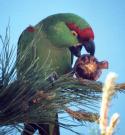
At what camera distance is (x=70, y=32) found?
0.67 metres

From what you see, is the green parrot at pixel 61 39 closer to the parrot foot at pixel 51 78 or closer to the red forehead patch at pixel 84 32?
the red forehead patch at pixel 84 32

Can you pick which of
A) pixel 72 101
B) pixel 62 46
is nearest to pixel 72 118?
pixel 72 101

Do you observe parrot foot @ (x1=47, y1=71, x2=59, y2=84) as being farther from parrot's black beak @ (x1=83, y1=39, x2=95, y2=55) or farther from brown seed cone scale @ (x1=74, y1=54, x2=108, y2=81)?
parrot's black beak @ (x1=83, y1=39, x2=95, y2=55)

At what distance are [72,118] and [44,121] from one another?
67 millimetres

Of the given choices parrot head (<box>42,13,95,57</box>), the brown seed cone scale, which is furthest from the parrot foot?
parrot head (<box>42,13,95,57</box>)

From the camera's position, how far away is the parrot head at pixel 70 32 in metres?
0.64

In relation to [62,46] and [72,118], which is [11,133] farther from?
[62,46]

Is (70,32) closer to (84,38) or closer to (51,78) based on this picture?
(84,38)

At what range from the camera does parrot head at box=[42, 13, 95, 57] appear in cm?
64

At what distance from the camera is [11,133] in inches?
16.7

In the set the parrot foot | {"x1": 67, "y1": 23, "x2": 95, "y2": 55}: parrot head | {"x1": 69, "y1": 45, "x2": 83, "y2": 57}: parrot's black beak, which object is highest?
{"x1": 67, "y1": 23, "x2": 95, "y2": 55}: parrot head

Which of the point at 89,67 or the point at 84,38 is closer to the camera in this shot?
the point at 89,67

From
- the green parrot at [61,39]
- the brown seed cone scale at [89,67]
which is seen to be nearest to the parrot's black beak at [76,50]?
the green parrot at [61,39]

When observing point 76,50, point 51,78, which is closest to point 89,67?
point 51,78
